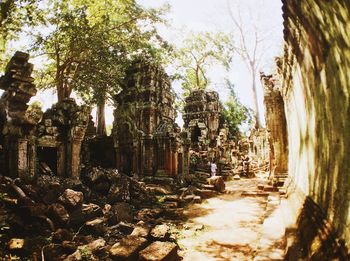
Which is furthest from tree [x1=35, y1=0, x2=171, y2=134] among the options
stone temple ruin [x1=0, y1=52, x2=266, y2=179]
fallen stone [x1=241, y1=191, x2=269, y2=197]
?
fallen stone [x1=241, y1=191, x2=269, y2=197]

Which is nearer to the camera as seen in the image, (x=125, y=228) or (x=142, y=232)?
(x=142, y=232)

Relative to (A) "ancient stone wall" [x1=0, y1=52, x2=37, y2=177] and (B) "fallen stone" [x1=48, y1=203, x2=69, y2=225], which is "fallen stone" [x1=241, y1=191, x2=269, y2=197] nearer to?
(B) "fallen stone" [x1=48, y1=203, x2=69, y2=225]

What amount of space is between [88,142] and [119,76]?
196 inches

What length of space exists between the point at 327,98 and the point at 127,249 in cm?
374

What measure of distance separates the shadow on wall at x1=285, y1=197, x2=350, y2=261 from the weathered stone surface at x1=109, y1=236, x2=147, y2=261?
2.36 m

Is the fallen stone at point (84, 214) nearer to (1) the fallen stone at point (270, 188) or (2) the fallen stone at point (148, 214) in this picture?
(2) the fallen stone at point (148, 214)

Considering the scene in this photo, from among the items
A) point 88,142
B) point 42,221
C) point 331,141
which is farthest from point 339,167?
point 88,142

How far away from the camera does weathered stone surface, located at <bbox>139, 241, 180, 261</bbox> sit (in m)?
4.46

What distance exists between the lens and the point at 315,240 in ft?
9.53

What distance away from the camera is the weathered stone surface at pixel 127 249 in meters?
4.61

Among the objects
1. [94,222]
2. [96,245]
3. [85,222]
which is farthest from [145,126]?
[96,245]

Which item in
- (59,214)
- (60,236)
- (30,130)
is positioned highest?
(30,130)

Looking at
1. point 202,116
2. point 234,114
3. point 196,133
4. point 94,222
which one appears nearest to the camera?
point 94,222

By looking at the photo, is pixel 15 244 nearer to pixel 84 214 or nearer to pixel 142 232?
pixel 142 232
